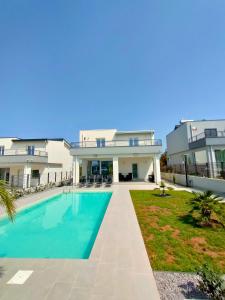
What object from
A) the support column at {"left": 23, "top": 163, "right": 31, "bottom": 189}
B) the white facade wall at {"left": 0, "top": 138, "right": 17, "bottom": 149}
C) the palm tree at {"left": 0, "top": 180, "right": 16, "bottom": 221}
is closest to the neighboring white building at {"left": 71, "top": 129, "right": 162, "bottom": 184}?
the support column at {"left": 23, "top": 163, "right": 31, "bottom": 189}

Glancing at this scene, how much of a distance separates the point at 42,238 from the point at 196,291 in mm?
6091

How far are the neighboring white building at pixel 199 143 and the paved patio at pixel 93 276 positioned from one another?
1409 centimetres

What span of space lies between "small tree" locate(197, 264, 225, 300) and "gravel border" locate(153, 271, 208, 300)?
16 centimetres

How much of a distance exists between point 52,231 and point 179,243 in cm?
565

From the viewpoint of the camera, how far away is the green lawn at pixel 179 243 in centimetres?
412

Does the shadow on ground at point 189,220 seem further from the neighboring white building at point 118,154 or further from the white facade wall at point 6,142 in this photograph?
the white facade wall at point 6,142

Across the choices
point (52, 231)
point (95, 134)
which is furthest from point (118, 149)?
point (52, 231)

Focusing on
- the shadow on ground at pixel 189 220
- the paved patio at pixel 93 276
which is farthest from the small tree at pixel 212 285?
the shadow on ground at pixel 189 220

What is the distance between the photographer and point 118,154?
22.0 metres

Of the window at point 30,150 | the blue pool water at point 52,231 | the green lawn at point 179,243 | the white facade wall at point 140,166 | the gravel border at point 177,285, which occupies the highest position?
the window at point 30,150

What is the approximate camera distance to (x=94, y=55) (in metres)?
14.6

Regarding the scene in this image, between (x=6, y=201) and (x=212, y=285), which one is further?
(x=6, y=201)

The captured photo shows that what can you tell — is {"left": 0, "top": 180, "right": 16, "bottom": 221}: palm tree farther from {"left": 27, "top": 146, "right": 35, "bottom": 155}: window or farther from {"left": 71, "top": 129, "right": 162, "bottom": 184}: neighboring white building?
{"left": 27, "top": 146, "right": 35, "bottom": 155}: window

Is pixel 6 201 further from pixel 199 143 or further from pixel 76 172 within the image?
pixel 199 143
